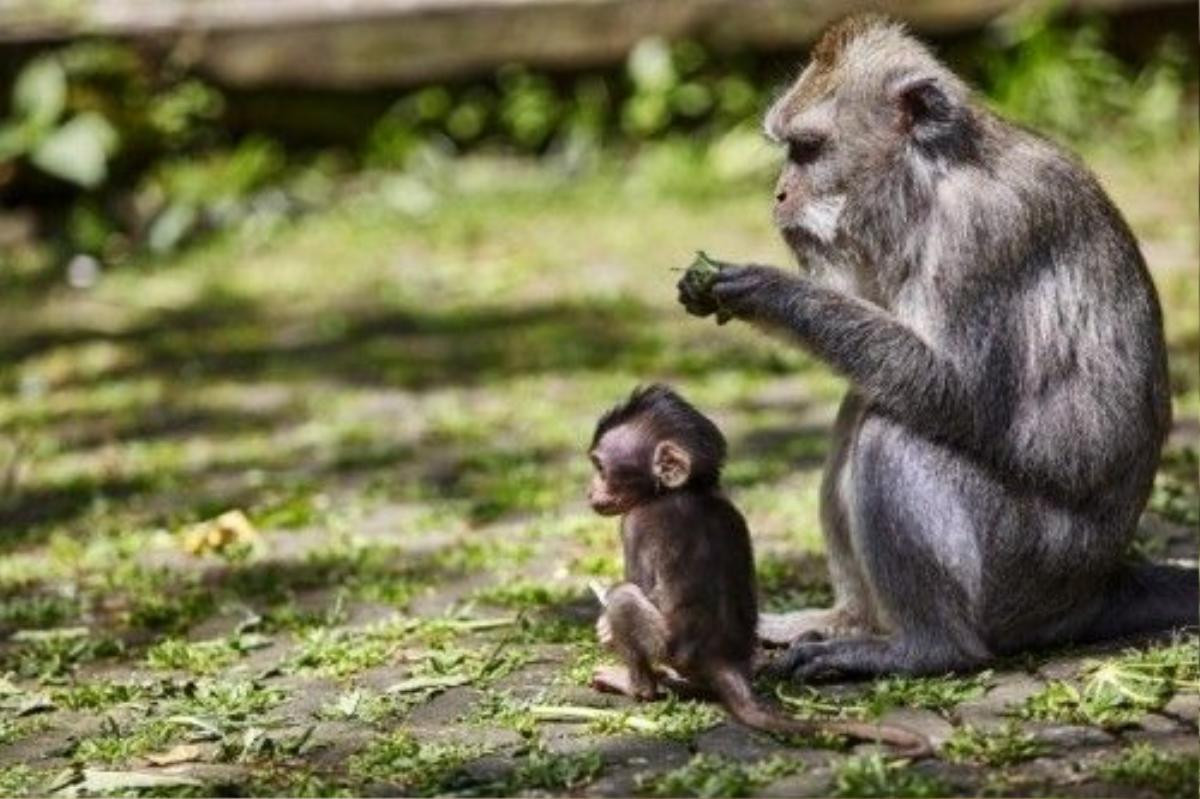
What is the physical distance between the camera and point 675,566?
563 cm

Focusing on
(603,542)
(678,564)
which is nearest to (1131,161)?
(603,542)

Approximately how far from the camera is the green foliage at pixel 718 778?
200 inches

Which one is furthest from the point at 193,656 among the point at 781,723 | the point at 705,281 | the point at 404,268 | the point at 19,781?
the point at 404,268

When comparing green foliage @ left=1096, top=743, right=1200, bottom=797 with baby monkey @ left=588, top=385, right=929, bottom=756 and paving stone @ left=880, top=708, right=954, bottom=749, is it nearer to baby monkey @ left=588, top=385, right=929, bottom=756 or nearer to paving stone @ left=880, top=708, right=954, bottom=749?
paving stone @ left=880, top=708, right=954, bottom=749

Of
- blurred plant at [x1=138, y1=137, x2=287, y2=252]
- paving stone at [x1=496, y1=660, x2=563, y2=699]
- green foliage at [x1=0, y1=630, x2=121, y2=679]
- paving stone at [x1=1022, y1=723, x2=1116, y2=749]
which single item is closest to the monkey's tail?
paving stone at [x1=1022, y1=723, x2=1116, y2=749]

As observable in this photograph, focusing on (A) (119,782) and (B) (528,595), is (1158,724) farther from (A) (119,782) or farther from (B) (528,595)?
(A) (119,782)

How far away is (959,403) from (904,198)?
582 mm

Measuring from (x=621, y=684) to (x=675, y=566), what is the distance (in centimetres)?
41

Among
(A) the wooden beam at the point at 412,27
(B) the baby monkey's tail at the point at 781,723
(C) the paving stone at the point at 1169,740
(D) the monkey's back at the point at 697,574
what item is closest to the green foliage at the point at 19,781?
(D) the monkey's back at the point at 697,574

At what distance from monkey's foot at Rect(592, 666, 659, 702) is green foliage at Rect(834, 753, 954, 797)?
2.41ft

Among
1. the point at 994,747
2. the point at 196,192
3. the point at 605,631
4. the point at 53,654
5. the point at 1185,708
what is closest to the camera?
the point at 994,747

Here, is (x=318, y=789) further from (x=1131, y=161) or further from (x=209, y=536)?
(x=1131, y=161)

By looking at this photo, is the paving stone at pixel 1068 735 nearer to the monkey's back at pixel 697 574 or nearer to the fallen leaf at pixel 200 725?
the monkey's back at pixel 697 574

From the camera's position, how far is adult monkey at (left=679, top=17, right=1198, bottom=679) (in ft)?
19.6
